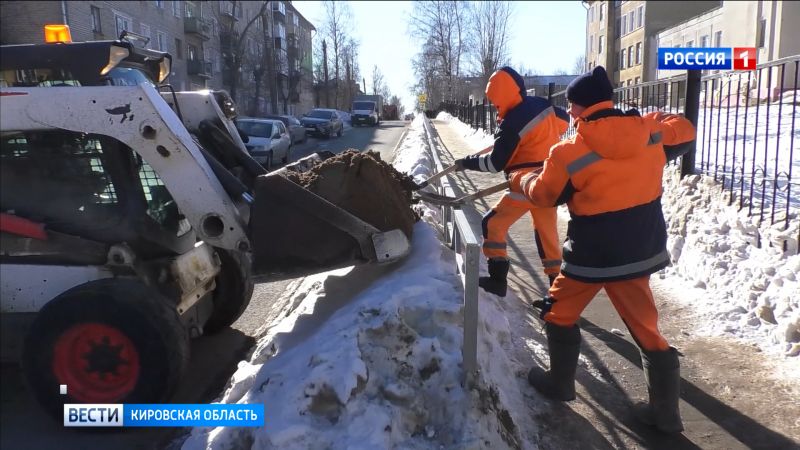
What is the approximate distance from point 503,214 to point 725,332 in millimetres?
1837

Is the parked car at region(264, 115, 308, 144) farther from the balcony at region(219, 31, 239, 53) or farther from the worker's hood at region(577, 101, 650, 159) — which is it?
the worker's hood at region(577, 101, 650, 159)

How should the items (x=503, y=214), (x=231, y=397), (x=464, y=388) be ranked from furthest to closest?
(x=503, y=214), (x=231, y=397), (x=464, y=388)

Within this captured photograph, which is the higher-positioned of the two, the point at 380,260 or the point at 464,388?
the point at 380,260

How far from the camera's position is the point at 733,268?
4.88 meters

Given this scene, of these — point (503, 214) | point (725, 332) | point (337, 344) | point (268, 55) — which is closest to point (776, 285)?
point (725, 332)

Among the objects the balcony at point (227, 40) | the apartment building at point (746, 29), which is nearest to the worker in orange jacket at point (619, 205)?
the apartment building at point (746, 29)

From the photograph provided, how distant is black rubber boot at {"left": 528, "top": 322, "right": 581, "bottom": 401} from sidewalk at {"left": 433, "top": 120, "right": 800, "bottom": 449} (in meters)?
0.08

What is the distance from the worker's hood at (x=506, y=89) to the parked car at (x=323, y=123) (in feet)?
94.8

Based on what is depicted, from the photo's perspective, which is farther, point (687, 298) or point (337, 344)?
point (687, 298)

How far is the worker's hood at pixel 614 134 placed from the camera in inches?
120

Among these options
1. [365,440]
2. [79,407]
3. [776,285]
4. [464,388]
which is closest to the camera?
[365,440]

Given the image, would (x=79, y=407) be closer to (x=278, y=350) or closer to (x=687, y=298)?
(x=278, y=350)

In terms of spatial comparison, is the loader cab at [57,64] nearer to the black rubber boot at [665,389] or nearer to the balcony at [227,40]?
the black rubber boot at [665,389]

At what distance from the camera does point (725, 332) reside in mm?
4430
